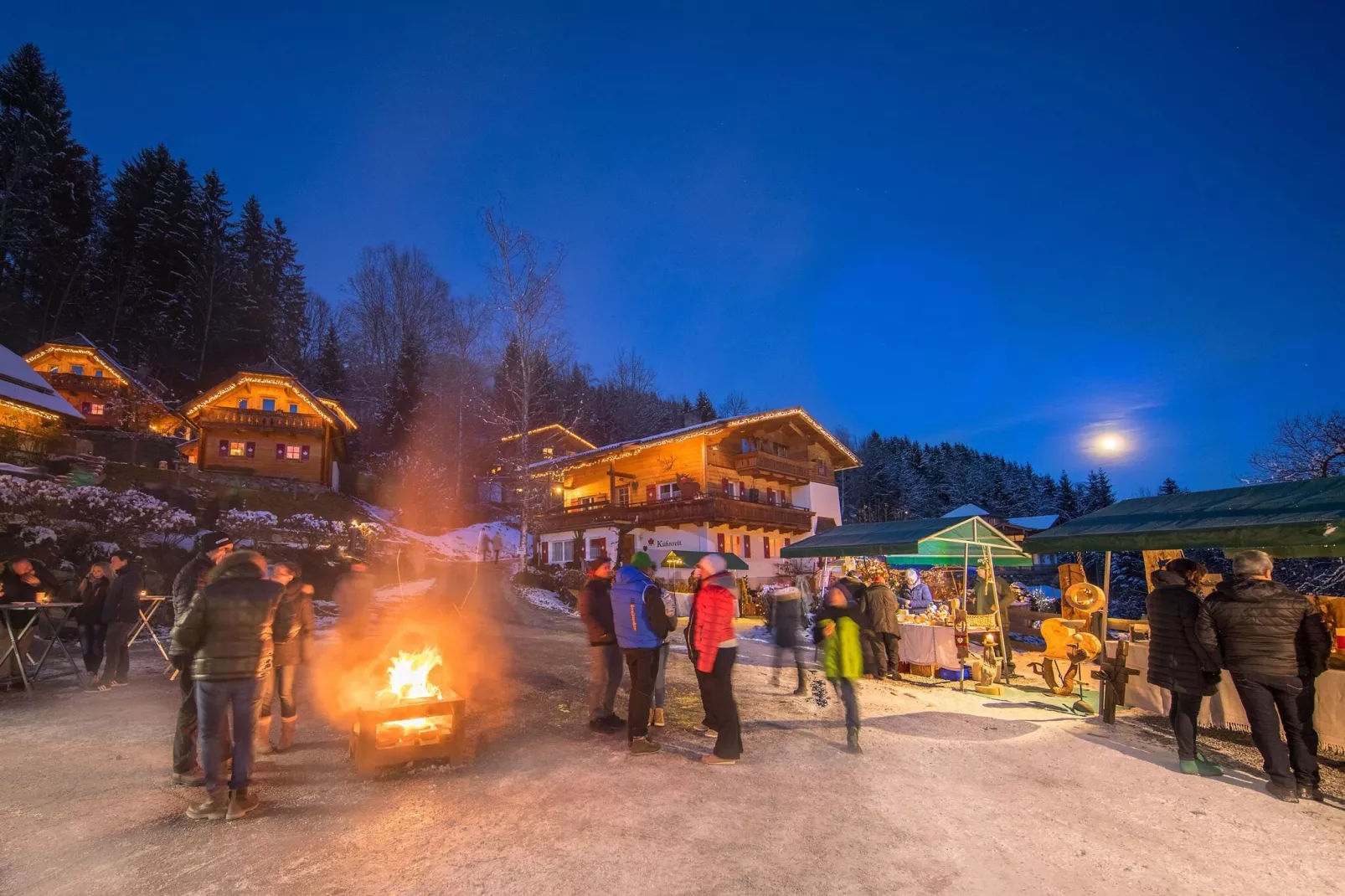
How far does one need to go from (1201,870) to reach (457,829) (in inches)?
187

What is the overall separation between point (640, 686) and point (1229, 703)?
6587mm

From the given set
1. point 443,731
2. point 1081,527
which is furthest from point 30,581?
point 1081,527

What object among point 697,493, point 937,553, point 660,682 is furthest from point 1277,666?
point 697,493

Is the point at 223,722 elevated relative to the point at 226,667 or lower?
lower

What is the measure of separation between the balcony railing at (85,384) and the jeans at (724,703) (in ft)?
129

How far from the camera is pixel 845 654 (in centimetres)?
646

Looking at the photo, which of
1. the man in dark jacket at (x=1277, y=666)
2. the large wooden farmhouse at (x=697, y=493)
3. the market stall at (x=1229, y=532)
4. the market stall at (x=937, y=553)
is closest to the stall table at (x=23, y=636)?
the man in dark jacket at (x=1277, y=666)

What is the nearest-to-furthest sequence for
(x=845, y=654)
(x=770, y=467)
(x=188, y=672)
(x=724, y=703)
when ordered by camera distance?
(x=188, y=672) → (x=724, y=703) → (x=845, y=654) → (x=770, y=467)

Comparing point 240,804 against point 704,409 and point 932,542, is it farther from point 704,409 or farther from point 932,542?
point 704,409

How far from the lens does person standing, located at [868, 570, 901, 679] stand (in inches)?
420

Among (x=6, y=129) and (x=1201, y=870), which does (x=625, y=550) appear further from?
(x=6, y=129)

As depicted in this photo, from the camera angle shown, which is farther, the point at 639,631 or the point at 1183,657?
the point at 639,631

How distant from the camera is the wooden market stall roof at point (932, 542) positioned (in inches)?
447

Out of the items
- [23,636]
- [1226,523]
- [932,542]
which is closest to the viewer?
[23,636]
